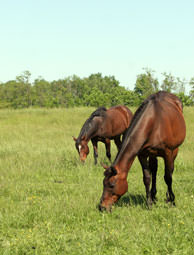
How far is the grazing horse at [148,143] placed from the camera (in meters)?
5.10

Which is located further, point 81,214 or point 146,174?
point 146,174

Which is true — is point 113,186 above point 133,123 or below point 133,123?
below

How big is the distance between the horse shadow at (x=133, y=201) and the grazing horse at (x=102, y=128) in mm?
4158

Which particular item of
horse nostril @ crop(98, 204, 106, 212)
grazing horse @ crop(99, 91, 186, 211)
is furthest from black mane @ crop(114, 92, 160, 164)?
horse nostril @ crop(98, 204, 106, 212)

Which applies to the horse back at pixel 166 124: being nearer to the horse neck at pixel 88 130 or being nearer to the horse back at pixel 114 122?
the horse neck at pixel 88 130

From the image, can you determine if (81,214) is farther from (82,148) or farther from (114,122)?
(114,122)

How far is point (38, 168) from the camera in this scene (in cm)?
1000

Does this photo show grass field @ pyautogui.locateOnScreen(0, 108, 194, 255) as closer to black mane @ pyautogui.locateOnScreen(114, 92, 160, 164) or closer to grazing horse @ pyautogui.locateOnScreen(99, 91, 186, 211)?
grazing horse @ pyautogui.locateOnScreen(99, 91, 186, 211)

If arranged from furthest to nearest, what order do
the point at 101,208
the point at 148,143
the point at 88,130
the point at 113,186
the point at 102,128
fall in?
the point at 102,128 < the point at 88,130 < the point at 148,143 < the point at 101,208 < the point at 113,186

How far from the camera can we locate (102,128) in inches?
455

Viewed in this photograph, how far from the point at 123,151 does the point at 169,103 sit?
69.4 inches

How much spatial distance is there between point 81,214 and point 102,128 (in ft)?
20.8

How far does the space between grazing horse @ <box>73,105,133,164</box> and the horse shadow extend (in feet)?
13.6

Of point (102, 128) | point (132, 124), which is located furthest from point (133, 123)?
point (102, 128)
